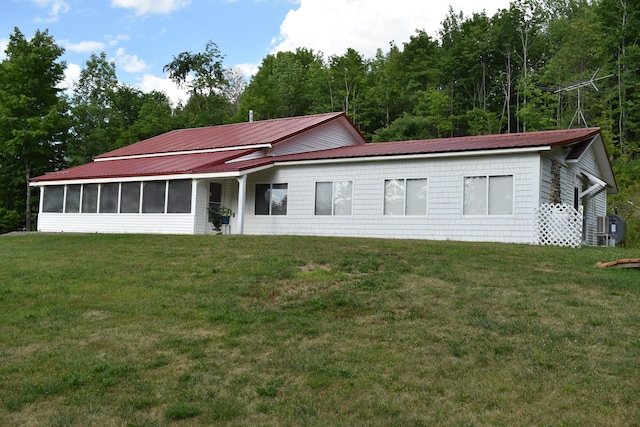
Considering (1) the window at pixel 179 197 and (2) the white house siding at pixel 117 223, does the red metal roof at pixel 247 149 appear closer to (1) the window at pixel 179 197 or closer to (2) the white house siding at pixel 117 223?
(1) the window at pixel 179 197

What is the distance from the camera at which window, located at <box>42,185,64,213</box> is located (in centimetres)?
2416

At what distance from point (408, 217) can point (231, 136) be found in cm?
1089

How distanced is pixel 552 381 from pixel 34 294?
25.7 feet

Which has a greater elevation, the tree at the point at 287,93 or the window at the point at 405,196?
the tree at the point at 287,93

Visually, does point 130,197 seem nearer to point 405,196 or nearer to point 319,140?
point 319,140

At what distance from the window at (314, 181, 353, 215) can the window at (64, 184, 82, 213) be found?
403 inches

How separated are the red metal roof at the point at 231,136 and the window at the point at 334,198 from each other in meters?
3.81

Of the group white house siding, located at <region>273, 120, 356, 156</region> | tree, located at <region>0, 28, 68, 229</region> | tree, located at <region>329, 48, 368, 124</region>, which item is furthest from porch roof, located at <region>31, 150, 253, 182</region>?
tree, located at <region>329, 48, 368, 124</region>

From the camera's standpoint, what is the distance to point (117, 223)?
72.1 feet

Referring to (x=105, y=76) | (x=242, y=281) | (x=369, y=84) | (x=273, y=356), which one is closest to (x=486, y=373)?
(x=273, y=356)

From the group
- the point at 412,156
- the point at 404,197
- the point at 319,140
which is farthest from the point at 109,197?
the point at 412,156

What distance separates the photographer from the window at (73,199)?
23.5m

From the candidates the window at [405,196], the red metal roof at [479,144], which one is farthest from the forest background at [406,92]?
the window at [405,196]

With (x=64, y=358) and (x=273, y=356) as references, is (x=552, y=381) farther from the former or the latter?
(x=64, y=358)
